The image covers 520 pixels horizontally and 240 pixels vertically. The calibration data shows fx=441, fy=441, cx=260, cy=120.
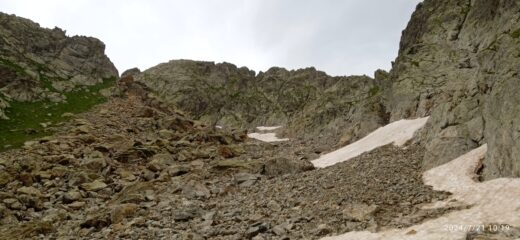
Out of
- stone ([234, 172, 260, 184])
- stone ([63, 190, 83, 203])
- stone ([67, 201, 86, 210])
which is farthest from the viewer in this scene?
stone ([234, 172, 260, 184])

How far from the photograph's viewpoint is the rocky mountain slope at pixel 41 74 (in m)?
55.3

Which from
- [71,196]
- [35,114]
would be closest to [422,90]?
[71,196]

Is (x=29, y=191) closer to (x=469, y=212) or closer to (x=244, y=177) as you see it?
(x=244, y=177)

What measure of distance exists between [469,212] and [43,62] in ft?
259

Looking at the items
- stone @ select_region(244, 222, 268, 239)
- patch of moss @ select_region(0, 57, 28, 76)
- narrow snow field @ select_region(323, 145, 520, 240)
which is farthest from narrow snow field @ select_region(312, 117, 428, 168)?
patch of moss @ select_region(0, 57, 28, 76)

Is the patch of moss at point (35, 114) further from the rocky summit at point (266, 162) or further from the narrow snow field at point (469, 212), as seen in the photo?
the narrow snow field at point (469, 212)

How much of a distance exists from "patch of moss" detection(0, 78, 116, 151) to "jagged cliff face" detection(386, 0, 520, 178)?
40.4 metres

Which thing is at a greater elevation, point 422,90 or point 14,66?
point 14,66

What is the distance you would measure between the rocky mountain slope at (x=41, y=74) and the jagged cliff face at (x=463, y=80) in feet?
134

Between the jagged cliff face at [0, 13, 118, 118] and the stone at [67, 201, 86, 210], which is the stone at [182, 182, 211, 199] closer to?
the stone at [67, 201, 86, 210]

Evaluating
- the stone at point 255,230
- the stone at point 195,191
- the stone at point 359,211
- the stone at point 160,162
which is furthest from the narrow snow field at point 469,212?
the stone at point 160,162

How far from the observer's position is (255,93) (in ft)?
566

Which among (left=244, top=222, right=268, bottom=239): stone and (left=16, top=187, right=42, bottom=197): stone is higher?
(left=16, top=187, right=42, bottom=197): stone

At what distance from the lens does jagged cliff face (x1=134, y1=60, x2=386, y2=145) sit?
405 ft
